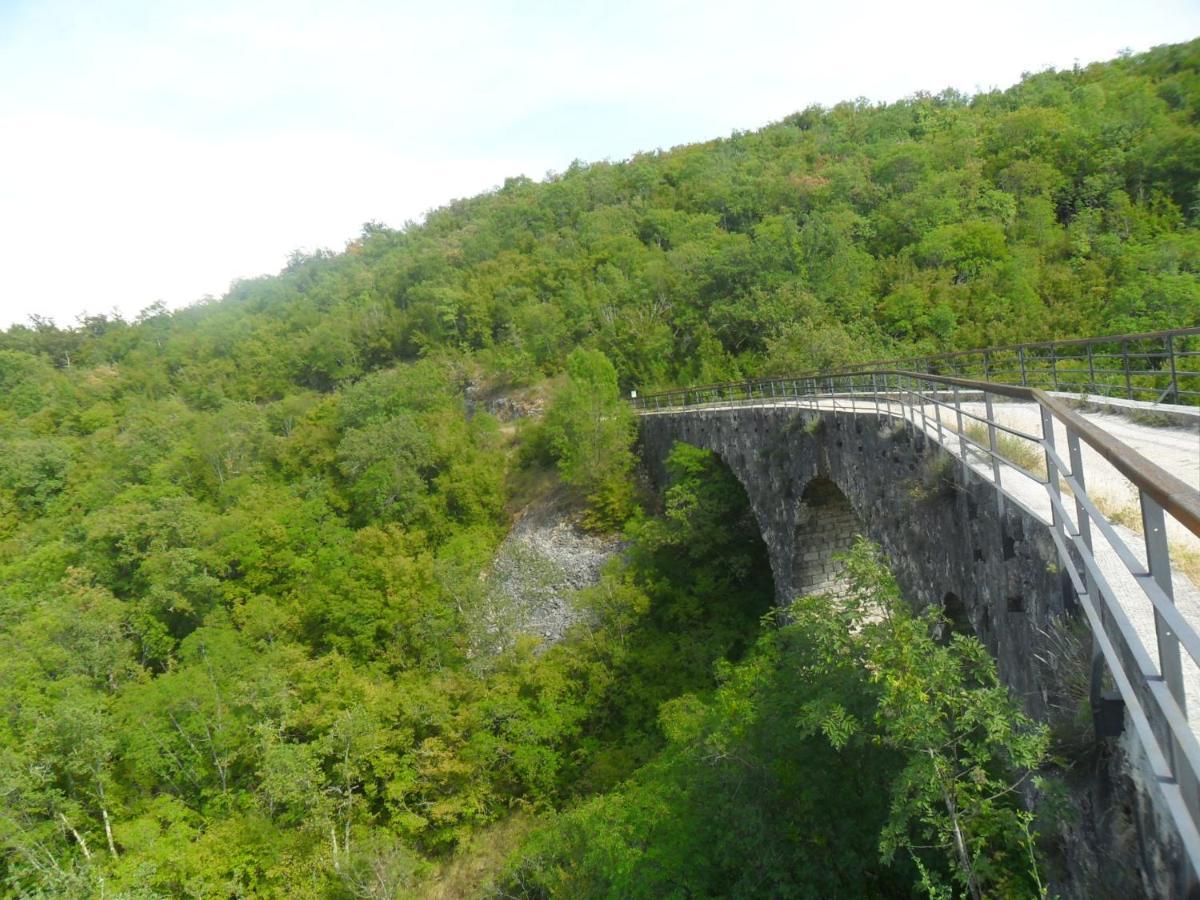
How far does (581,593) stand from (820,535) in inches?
352

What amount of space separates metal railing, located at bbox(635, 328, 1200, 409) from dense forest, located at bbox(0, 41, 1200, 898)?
4.00m

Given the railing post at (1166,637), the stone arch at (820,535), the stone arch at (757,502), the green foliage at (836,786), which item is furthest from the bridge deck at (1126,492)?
the stone arch at (757,502)

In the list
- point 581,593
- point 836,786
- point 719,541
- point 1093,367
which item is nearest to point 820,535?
point 719,541

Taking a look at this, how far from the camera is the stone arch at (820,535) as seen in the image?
16.0 meters

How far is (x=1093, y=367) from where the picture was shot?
9.77 m

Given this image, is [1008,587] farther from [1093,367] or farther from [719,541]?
[719,541]

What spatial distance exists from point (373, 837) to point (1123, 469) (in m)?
19.5

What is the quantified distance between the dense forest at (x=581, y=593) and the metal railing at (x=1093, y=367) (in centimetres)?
400

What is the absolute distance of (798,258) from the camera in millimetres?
40062

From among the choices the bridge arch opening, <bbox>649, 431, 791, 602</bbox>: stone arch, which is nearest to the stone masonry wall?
<bbox>649, 431, 791, 602</bbox>: stone arch

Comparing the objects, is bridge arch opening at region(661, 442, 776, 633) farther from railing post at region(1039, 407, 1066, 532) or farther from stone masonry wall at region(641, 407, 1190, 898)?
railing post at region(1039, 407, 1066, 532)

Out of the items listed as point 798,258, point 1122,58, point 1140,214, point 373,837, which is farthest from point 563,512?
point 1122,58

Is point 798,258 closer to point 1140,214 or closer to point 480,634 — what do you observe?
point 1140,214

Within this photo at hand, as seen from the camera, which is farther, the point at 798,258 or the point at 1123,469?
the point at 798,258
